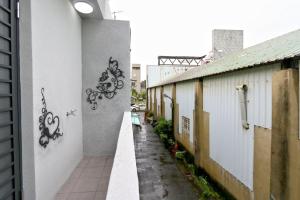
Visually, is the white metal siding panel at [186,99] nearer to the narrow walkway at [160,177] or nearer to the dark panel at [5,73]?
the narrow walkway at [160,177]

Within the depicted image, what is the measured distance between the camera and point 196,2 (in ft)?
42.4

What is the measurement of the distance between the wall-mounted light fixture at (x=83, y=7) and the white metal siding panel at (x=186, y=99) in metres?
5.01

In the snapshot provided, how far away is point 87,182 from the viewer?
14.6ft

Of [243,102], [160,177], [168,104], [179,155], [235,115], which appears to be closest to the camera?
[243,102]

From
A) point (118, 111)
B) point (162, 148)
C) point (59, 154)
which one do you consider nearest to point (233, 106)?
point (118, 111)

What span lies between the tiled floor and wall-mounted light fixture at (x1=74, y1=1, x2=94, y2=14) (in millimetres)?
3654

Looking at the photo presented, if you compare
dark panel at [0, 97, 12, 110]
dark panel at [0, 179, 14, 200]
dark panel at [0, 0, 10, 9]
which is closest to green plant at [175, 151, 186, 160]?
dark panel at [0, 179, 14, 200]

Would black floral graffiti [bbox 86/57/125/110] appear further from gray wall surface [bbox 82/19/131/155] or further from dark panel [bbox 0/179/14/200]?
dark panel [bbox 0/179/14/200]

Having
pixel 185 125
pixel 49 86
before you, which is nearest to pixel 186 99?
pixel 185 125

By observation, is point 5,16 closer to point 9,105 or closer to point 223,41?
point 9,105

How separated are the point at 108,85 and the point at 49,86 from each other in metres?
2.65

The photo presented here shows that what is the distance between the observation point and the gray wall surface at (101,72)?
600cm

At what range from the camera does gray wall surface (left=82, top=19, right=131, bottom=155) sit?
600 cm

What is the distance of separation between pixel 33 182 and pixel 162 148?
31.4 ft
